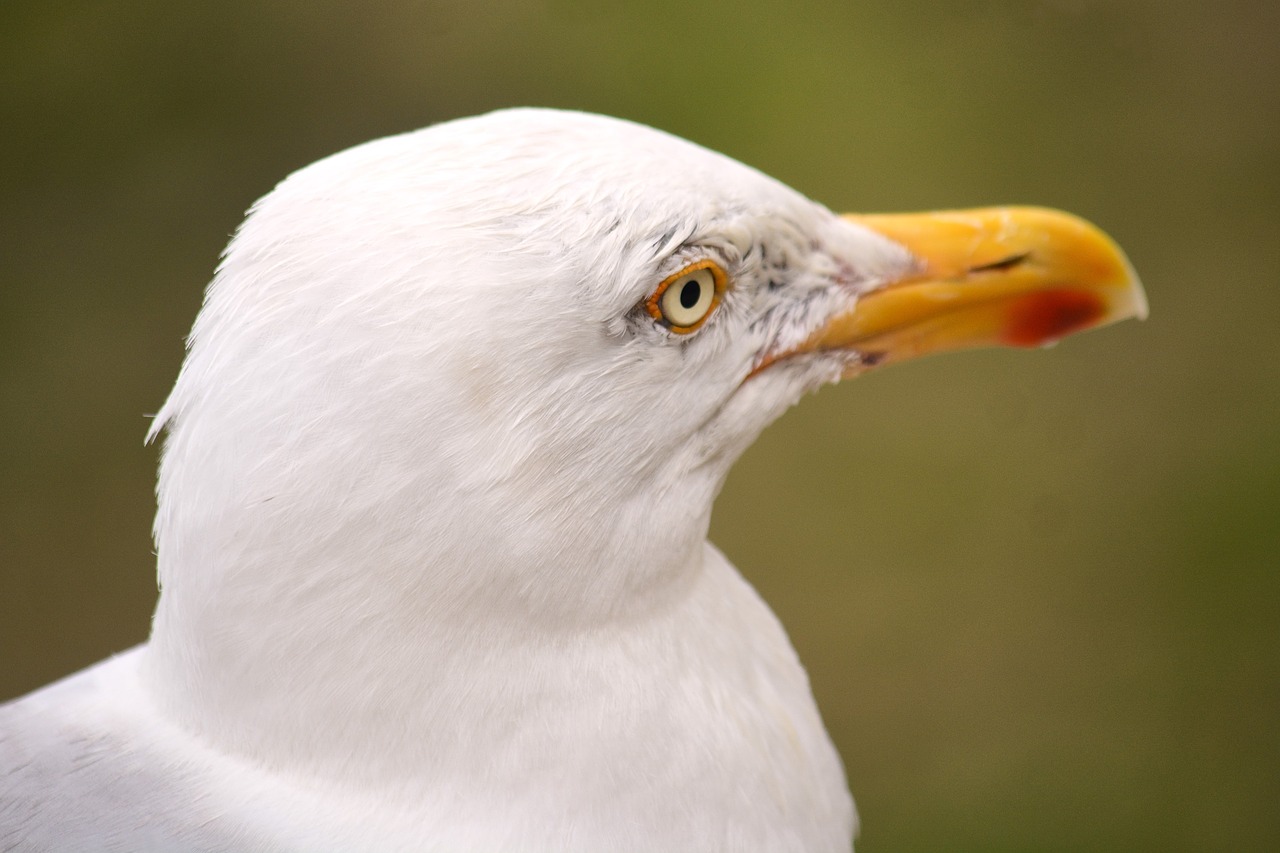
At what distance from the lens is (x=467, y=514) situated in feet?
3.08

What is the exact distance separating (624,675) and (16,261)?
241cm

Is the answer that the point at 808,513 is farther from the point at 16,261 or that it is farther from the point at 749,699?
the point at 16,261

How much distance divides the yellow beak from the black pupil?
159 mm

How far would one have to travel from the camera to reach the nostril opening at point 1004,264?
1.23m

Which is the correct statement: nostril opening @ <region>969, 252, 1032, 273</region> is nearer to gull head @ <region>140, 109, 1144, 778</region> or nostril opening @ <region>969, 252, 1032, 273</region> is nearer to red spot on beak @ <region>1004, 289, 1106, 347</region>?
red spot on beak @ <region>1004, 289, 1106, 347</region>

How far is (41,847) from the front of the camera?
101 centimetres

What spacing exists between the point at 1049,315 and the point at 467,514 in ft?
2.19

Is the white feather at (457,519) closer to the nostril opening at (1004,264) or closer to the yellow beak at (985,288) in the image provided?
the yellow beak at (985,288)

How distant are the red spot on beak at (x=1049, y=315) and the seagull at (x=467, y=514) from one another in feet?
0.58

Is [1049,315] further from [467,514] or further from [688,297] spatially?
[467,514]

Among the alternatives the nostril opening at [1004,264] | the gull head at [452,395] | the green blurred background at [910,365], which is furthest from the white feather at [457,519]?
the green blurred background at [910,365]

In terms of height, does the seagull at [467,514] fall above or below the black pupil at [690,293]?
below

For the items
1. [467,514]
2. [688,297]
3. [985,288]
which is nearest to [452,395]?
[467,514]

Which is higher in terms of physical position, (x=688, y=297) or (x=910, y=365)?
(x=688, y=297)
